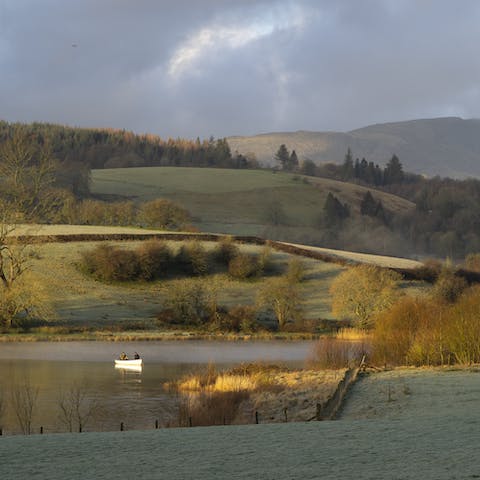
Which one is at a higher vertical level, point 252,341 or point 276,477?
point 276,477

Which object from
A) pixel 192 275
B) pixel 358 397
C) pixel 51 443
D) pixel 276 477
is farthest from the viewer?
pixel 192 275

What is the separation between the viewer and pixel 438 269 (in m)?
92.0

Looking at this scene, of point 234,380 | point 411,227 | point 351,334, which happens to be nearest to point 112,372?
point 234,380

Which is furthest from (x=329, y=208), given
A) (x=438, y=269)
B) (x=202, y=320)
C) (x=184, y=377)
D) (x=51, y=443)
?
(x=51, y=443)

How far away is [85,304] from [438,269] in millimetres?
35423

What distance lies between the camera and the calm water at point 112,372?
30125 mm

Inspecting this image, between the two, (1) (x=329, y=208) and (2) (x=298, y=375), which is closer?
(2) (x=298, y=375)

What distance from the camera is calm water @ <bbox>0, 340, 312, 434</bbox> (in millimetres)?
30125

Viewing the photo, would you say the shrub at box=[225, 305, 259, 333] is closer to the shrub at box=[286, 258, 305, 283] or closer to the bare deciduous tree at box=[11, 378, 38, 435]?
the shrub at box=[286, 258, 305, 283]

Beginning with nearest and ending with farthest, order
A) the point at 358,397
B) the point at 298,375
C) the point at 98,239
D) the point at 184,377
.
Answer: the point at 358,397 < the point at 298,375 < the point at 184,377 < the point at 98,239

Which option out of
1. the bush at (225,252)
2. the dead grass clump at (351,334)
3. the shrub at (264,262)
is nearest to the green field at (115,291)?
the shrub at (264,262)

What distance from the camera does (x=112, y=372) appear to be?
44656 millimetres

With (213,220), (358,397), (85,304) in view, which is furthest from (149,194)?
(358,397)

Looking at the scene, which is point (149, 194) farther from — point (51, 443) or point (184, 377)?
point (51, 443)
